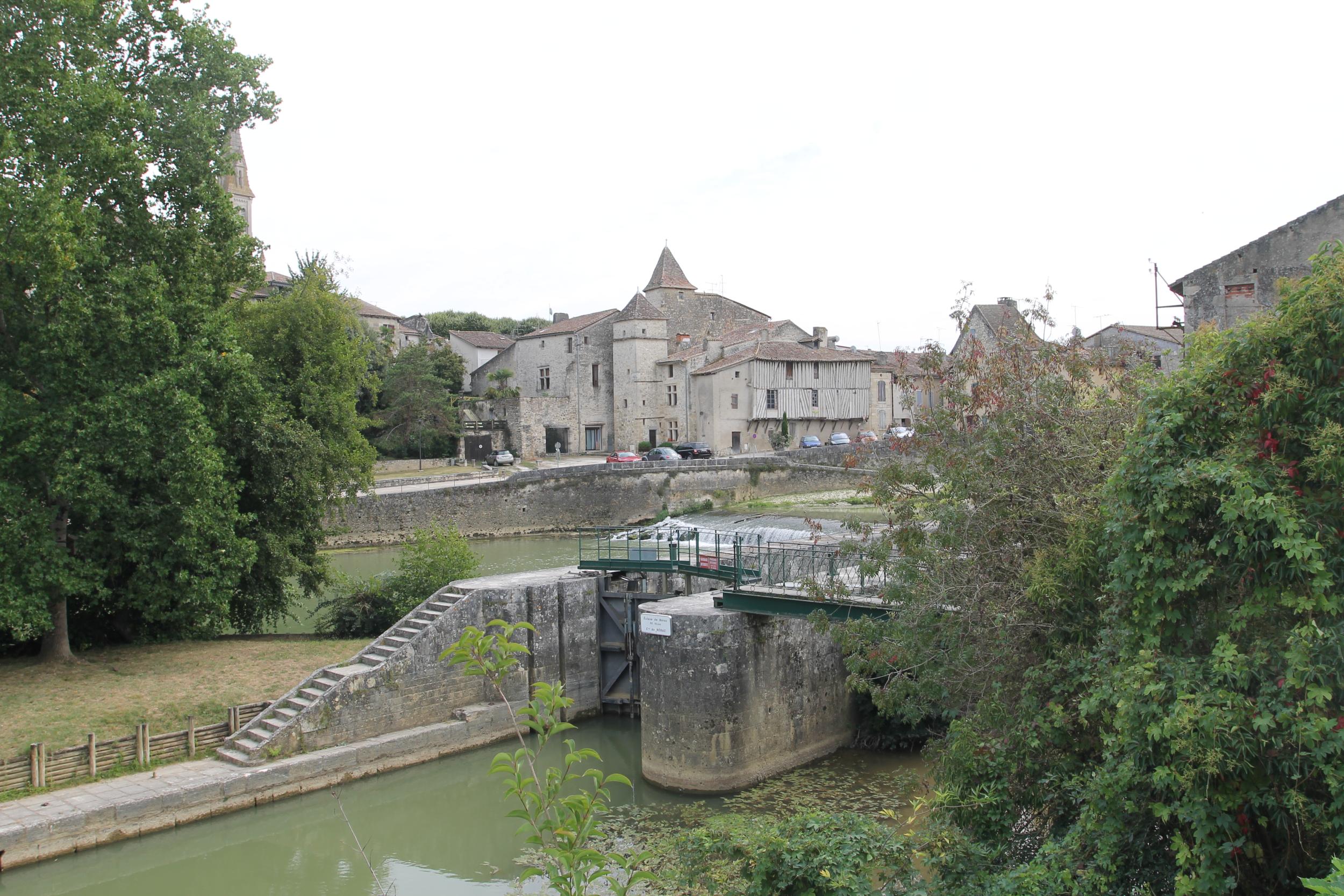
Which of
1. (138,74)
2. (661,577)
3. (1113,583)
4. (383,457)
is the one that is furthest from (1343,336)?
(383,457)

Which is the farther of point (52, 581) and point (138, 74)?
point (138, 74)

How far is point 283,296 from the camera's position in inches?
880

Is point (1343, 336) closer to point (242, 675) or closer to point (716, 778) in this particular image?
point (716, 778)

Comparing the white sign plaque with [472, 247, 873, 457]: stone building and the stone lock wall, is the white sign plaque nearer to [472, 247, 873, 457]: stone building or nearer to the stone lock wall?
the stone lock wall

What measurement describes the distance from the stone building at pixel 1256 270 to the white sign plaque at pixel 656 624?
960 cm

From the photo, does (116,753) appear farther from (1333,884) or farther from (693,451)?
(693,451)

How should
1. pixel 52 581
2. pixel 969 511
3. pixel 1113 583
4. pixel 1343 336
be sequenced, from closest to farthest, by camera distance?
pixel 1343 336, pixel 1113 583, pixel 969 511, pixel 52 581

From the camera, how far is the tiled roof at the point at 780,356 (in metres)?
52.9

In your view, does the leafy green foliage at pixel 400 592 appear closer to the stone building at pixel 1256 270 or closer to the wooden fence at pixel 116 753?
the wooden fence at pixel 116 753

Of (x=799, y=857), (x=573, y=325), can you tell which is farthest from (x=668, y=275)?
(x=799, y=857)

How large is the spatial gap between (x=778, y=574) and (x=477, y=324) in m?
75.6

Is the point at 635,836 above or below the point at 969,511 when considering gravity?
below

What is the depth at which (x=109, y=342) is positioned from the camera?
16922 mm

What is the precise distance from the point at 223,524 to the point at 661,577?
798cm
